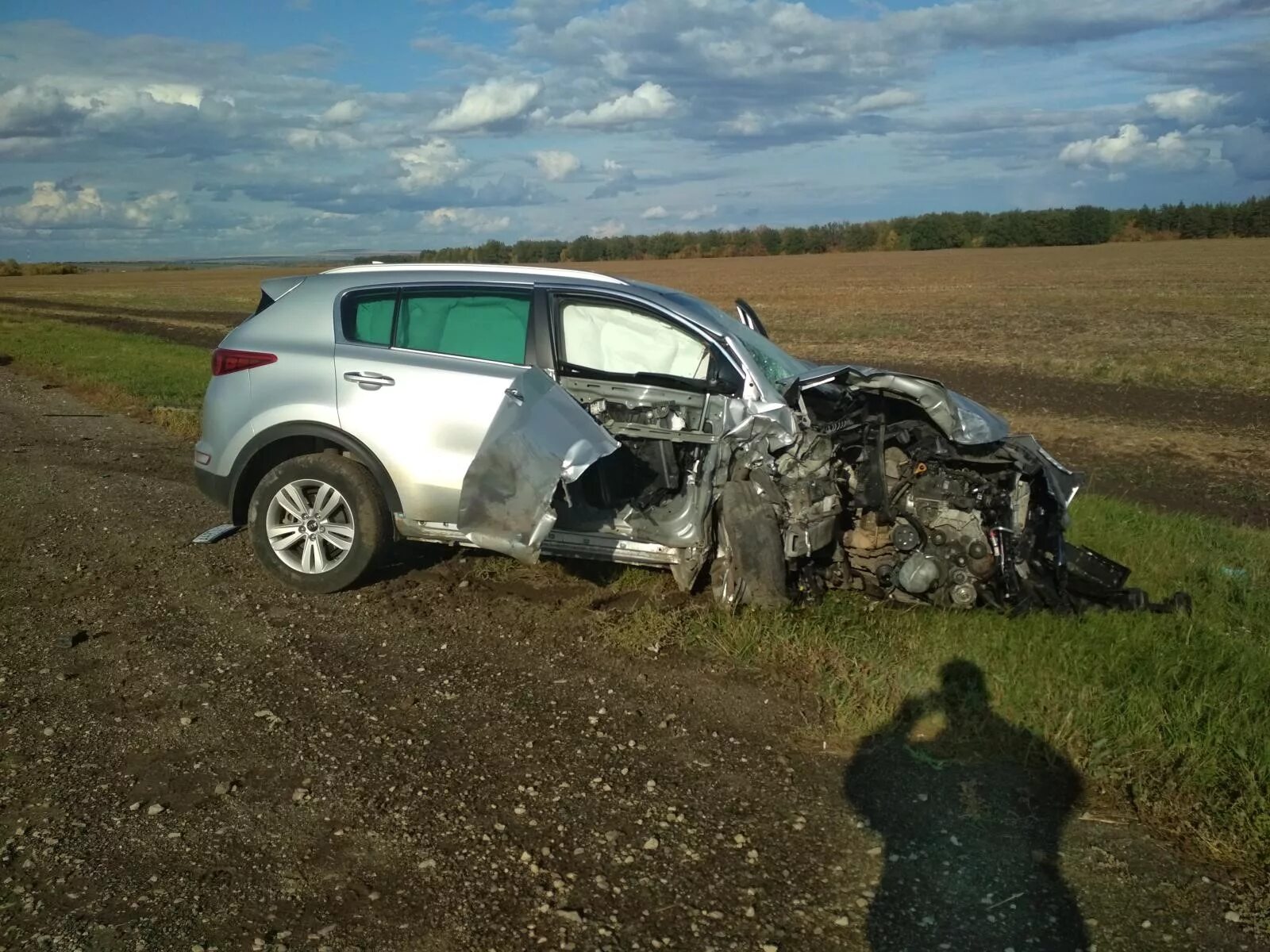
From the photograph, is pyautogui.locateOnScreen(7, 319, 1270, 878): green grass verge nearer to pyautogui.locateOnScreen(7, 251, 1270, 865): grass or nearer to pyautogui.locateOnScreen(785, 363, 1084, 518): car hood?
pyautogui.locateOnScreen(7, 251, 1270, 865): grass

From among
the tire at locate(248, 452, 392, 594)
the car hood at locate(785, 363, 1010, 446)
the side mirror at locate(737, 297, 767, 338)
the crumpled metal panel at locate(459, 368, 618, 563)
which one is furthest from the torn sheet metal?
the car hood at locate(785, 363, 1010, 446)

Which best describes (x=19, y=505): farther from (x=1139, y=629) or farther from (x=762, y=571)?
(x=1139, y=629)

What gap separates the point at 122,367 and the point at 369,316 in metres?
13.2

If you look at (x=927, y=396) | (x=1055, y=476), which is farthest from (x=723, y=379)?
(x=1055, y=476)

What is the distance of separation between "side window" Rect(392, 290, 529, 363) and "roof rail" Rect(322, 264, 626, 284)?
256 millimetres

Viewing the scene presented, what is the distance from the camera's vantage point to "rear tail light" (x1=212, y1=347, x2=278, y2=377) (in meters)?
Answer: 6.34

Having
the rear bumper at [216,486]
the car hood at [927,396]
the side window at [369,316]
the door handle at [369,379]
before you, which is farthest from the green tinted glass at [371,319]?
the car hood at [927,396]

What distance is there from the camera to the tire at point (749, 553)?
5.58m

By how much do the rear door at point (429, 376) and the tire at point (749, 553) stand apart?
4.28ft

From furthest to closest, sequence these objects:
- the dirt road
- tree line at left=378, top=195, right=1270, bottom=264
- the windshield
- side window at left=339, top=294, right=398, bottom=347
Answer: tree line at left=378, top=195, right=1270, bottom=264 < side window at left=339, top=294, right=398, bottom=347 < the windshield < the dirt road

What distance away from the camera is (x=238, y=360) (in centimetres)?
640

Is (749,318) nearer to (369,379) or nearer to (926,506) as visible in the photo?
(926,506)

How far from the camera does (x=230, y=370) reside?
642 cm

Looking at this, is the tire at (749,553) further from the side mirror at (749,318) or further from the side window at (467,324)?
the side mirror at (749,318)
